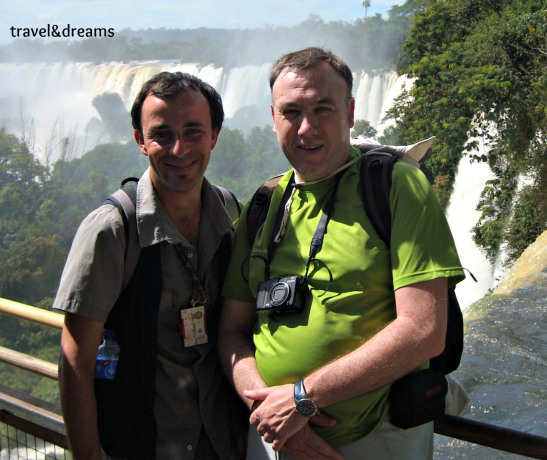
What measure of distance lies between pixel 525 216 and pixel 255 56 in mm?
36968

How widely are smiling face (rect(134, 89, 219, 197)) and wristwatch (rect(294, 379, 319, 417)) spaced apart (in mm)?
622

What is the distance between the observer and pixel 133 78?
4294 cm

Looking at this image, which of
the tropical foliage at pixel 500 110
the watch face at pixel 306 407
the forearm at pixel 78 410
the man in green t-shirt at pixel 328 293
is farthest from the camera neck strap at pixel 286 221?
the tropical foliage at pixel 500 110

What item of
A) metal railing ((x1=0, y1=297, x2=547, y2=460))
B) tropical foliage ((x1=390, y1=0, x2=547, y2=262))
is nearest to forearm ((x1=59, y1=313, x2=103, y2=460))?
metal railing ((x1=0, y1=297, x2=547, y2=460))

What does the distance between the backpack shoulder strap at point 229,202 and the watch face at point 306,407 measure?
2.33 feet

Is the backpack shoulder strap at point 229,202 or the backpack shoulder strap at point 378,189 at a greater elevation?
the backpack shoulder strap at point 378,189

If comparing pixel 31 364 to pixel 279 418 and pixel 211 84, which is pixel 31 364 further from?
pixel 211 84

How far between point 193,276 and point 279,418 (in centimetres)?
45

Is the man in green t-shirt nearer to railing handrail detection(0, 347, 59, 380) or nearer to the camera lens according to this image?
the camera lens

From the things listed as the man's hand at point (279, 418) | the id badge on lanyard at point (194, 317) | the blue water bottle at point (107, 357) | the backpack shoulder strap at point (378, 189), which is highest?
the backpack shoulder strap at point (378, 189)

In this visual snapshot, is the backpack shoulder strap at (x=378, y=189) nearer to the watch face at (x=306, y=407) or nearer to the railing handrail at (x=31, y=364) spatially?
the watch face at (x=306, y=407)

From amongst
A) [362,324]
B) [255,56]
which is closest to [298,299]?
[362,324]

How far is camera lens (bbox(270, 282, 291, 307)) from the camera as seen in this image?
1.60 meters

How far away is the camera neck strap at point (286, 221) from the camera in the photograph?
5.31 ft
